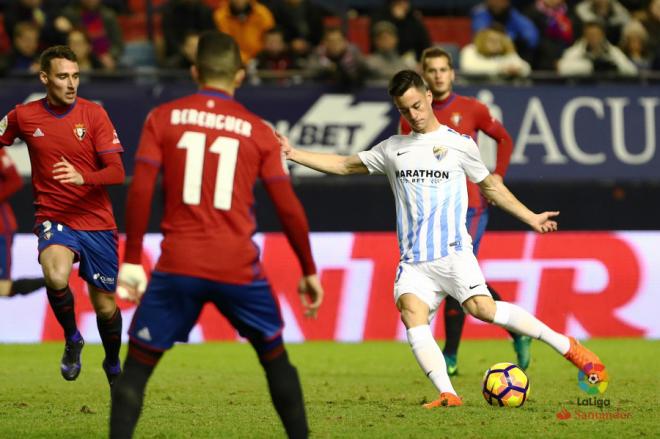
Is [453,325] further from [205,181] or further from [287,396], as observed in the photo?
[205,181]

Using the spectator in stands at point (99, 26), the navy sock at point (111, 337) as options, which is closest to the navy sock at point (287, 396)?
the navy sock at point (111, 337)

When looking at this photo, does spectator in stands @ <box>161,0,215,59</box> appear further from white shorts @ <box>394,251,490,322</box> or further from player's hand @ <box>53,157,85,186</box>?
white shorts @ <box>394,251,490,322</box>

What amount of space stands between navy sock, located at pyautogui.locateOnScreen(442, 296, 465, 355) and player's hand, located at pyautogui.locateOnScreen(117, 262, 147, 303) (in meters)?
4.33

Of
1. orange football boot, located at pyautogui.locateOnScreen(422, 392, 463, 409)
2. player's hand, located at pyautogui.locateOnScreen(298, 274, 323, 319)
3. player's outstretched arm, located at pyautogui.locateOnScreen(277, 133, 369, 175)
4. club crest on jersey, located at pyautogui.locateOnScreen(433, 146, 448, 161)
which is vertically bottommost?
orange football boot, located at pyautogui.locateOnScreen(422, 392, 463, 409)

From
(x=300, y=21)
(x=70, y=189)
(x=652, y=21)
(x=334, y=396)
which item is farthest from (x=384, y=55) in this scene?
(x=70, y=189)

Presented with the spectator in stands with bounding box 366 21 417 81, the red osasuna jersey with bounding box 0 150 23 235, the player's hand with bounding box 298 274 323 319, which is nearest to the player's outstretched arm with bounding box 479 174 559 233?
the player's hand with bounding box 298 274 323 319

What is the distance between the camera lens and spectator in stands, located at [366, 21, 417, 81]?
16484 mm

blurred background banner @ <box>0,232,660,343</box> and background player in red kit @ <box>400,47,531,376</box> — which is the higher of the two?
background player in red kit @ <box>400,47,531,376</box>

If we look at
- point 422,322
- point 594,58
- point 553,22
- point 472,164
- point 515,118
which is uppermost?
point 553,22

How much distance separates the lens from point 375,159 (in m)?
8.75

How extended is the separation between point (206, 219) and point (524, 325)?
3274mm

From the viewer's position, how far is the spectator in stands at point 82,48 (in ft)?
52.9

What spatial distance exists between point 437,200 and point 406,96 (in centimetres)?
74

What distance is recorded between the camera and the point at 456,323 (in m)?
10.8
